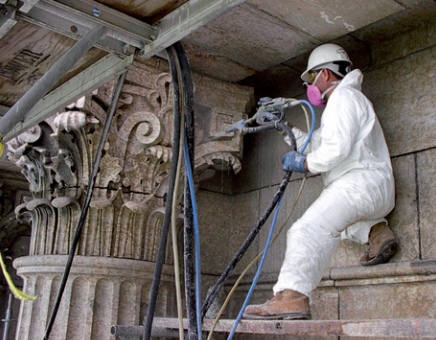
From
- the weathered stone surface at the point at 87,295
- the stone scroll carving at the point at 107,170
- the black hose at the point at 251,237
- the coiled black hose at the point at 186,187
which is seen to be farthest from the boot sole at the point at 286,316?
the stone scroll carving at the point at 107,170

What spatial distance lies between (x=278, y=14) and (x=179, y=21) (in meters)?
1.65

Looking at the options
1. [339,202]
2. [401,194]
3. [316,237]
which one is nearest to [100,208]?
[316,237]

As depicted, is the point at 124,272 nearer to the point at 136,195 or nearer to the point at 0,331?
the point at 136,195

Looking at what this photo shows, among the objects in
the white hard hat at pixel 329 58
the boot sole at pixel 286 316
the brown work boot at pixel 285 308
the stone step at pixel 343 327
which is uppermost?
the white hard hat at pixel 329 58

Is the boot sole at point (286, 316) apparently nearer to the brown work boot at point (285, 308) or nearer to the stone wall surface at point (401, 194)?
the brown work boot at point (285, 308)

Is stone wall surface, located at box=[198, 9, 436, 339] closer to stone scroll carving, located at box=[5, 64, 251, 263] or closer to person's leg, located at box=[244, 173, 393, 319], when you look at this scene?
person's leg, located at box=[244, 173, 393, 319]

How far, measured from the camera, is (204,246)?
5371mm

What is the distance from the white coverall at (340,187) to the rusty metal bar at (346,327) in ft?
Answer: 1.24

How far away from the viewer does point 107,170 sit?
4.48m

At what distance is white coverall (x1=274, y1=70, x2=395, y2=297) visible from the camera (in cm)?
361

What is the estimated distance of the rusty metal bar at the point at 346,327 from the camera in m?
2.62

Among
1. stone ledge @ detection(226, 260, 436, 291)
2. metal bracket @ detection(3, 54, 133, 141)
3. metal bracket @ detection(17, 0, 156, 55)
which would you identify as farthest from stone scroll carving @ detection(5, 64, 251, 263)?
metal bracket @ detection(17, 0, 156, 55)

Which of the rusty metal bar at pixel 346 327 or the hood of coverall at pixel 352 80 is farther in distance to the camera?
the hood of coverall at pixel 352 80

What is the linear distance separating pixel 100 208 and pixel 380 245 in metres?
1.99
